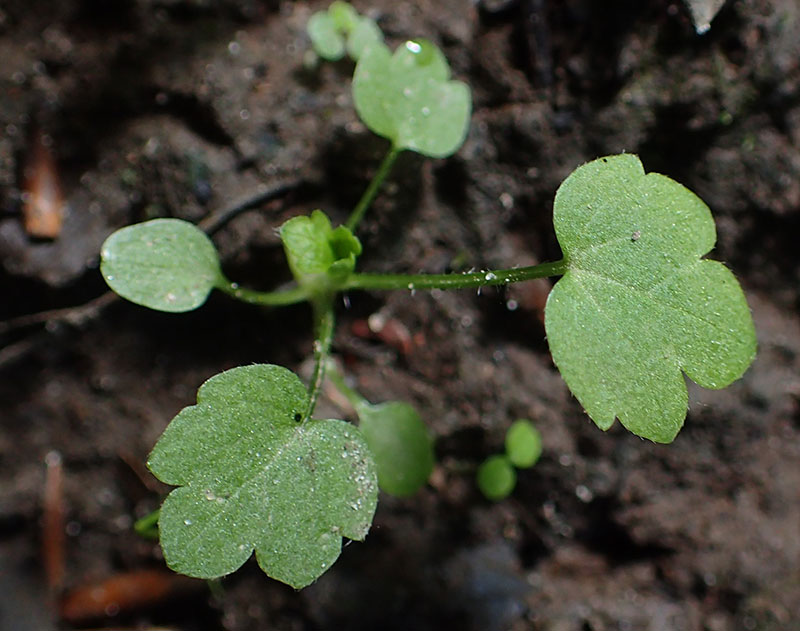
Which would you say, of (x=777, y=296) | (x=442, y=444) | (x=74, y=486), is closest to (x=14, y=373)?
(x=74, y=486)

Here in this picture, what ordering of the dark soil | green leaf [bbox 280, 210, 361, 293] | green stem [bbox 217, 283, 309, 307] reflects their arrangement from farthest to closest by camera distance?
the dark soil < green stem [bbox 217, 283, 309, 307] < green leaf [bbox 280, 210, 361, 293]

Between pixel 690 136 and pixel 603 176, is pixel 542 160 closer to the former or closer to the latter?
pixel 690 136

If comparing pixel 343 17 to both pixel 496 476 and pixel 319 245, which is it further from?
pixel 496 476

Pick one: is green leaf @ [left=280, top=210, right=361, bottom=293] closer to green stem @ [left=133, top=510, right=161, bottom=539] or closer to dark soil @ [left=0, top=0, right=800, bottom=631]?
dark soil @ [left=0, top=0, right=800, bottom=631]

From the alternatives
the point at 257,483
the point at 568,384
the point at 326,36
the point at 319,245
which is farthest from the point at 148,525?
the point at 326,36

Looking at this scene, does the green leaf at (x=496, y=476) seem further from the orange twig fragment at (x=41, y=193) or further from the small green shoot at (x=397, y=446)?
the orange twig fragment at (x=41, y=193)

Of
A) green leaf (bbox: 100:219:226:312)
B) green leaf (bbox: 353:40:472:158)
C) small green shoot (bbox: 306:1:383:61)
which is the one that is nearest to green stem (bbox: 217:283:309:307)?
green leaf (bbox: 100:219:226:312)

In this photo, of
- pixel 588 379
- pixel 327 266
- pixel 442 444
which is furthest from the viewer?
pixel 442 444

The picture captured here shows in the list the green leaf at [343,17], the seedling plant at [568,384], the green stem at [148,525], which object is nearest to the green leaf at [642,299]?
the seedling plant at [568,384]
